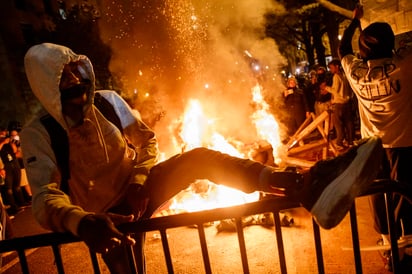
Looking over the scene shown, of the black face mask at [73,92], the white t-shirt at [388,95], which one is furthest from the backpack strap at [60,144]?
the white t-shirt at [388,95]

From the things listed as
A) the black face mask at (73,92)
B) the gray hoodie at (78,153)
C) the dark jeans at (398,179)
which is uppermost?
the black face mask at (73,92)

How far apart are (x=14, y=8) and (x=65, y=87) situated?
29068 millimetres

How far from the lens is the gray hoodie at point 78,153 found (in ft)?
6.46

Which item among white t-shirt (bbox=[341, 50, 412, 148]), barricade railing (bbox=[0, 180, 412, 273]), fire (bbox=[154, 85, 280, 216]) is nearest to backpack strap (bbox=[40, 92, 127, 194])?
barricade railing (bbox=[0, 180, 412, 273])

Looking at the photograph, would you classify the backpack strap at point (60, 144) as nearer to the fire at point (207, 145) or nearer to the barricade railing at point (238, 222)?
the barricade railing at point (238, 222)

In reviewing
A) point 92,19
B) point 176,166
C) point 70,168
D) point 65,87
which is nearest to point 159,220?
point 176,166

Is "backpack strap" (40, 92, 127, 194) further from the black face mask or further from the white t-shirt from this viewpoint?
the white t-shirt

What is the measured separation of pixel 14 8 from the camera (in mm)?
25953

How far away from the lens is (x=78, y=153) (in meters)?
2.31

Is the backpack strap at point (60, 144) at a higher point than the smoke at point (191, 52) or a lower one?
lower

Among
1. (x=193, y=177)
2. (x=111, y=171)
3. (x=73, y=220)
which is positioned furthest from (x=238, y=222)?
(x=111, y=171)

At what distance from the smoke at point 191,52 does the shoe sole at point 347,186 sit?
8.03 metres

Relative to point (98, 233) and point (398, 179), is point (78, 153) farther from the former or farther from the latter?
point (398, 179)

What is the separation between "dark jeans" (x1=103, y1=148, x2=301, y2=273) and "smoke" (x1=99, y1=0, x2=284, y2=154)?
7.16 meters
